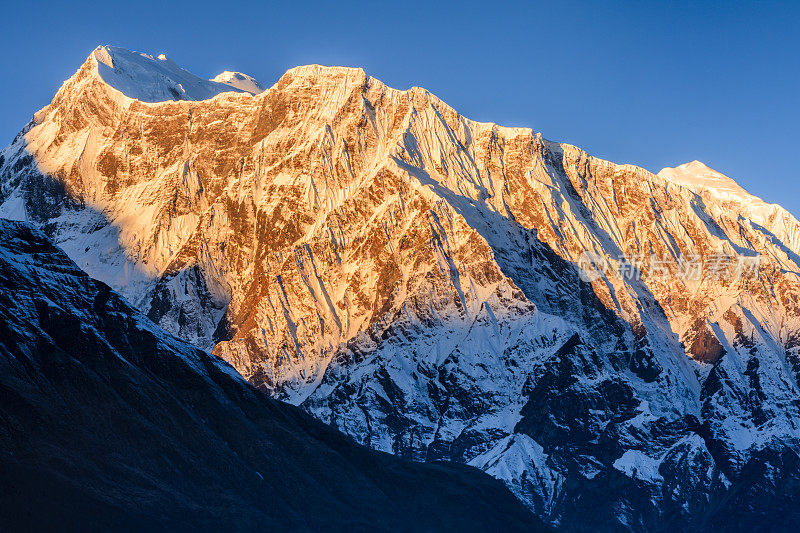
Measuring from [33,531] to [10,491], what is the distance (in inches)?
251

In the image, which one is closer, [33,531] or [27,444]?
[33,531]

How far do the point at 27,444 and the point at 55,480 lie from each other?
6962 mm

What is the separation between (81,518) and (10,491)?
1000 centimetres

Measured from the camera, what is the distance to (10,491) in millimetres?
187375

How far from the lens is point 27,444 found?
198m

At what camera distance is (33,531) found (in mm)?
184375

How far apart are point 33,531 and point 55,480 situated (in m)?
11.7

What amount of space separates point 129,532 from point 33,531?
14934 millimetres

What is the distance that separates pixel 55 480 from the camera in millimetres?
195125

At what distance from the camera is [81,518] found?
192 meters

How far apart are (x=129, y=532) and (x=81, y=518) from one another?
6.82m

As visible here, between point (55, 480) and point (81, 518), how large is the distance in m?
6.55
